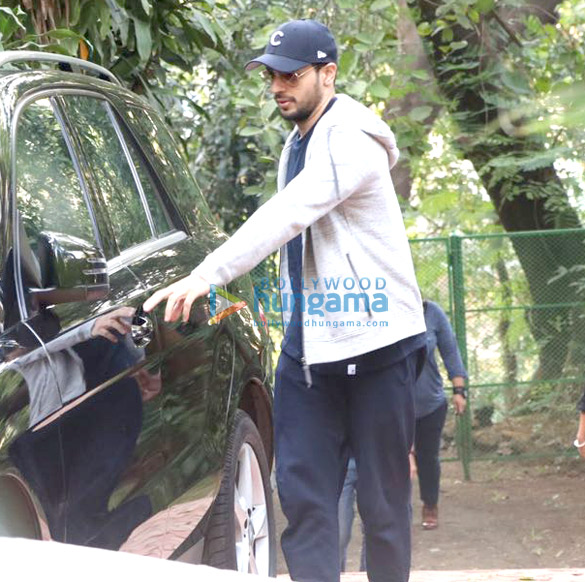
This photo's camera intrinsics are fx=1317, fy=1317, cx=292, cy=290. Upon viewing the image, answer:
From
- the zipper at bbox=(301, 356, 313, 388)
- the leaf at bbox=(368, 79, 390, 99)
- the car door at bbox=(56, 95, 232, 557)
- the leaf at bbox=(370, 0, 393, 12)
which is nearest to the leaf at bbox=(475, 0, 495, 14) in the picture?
the leaf at bbox=(370, 0, 393, 12)

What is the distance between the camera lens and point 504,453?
10.8 meters

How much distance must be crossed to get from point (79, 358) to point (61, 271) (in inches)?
8.9

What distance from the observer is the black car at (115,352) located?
3.05 metres

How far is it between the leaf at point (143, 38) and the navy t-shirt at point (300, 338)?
252 cm

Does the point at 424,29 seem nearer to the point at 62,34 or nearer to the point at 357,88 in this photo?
the point at 357,88

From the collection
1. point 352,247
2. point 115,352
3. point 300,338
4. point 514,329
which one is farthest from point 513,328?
point 115,352

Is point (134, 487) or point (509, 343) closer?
point (134, 487)

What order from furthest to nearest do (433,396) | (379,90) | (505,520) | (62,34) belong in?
(505,520)
(379,90)
(433,396)
(62,34)

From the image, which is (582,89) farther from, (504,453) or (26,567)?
(504,453)

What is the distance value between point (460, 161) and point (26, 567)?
9.79m

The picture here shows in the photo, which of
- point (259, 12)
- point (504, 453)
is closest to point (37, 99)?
point (259, 12)

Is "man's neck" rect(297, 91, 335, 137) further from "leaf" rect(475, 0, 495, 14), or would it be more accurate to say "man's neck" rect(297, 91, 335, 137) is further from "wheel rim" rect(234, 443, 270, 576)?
"leaf" rect(475, 0, 495, 14)

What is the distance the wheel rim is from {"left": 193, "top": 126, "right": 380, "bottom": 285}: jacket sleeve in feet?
3.47

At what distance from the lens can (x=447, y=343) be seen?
8266 mm
